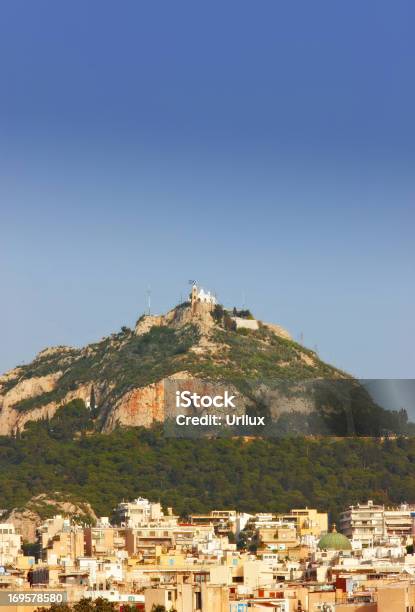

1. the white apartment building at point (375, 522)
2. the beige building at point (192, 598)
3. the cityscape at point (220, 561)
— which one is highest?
the white apartment building at point (375, 522)

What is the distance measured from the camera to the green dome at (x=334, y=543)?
→ 164 meters

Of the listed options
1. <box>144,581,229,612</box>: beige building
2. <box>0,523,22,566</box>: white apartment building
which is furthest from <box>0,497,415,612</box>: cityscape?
A: <box>0,523,22,566</box>: white apartment building

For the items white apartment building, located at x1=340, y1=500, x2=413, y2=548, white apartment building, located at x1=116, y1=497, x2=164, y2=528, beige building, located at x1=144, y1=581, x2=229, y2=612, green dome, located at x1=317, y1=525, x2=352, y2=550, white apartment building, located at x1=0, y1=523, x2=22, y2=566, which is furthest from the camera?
white apartment building, located at x1=340, y1=500, x2=413, y2=548

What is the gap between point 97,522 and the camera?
196375mm

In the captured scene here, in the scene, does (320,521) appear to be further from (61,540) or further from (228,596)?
(228,596)

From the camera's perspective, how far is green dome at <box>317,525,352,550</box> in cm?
16405

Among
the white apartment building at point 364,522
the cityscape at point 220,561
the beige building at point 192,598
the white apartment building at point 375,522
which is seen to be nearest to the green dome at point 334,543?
the cityscape at point 220,561

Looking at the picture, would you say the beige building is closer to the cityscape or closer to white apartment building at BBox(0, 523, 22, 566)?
the cityscape

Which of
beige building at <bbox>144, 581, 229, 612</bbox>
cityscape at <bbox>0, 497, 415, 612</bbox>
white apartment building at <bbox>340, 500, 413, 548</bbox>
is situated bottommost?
beige building at <bbox>144, 581, 229, 612</bbox>

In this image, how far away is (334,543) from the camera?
165250mm

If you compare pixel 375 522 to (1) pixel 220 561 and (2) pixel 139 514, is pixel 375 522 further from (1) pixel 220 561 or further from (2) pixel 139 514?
(1) pixel 220 561

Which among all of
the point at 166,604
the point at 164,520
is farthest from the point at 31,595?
the point at 164,520

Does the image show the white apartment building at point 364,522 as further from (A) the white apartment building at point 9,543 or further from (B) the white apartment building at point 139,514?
(A) the white apartment building at point 9,543

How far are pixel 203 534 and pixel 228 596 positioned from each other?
78.4 metres
